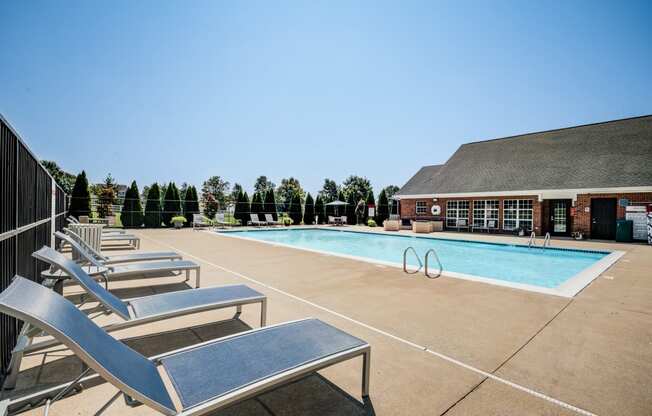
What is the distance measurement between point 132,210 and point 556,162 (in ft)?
92.3

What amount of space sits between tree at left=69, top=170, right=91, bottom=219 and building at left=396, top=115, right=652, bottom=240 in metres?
22.1

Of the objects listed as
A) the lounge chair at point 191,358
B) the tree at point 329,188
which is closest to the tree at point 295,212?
the lounge chair at point 191,358

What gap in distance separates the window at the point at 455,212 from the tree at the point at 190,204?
1868 centimetres

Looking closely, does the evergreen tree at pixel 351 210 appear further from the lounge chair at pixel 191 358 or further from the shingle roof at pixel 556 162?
the lounge chair at pixel 191 358

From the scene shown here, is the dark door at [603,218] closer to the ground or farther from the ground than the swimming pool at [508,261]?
farther from the ground

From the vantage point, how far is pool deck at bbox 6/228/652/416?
7.80 ft

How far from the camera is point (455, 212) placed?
21.3 metres

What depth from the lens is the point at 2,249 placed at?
2.72 metres

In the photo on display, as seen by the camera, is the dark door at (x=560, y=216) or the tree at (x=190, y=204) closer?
the dark door at (x=560, y=216)

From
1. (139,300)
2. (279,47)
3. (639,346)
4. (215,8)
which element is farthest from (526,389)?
(279,47)

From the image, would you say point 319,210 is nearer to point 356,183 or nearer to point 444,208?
point 444,208

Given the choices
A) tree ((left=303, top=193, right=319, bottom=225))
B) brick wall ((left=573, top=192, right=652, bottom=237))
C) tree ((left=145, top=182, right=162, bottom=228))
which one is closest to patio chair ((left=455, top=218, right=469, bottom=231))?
brick wall ((left=573, top=192, right=652, bottom=237))

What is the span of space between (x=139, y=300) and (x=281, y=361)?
90.9 inches

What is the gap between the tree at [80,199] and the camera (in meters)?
19.9
